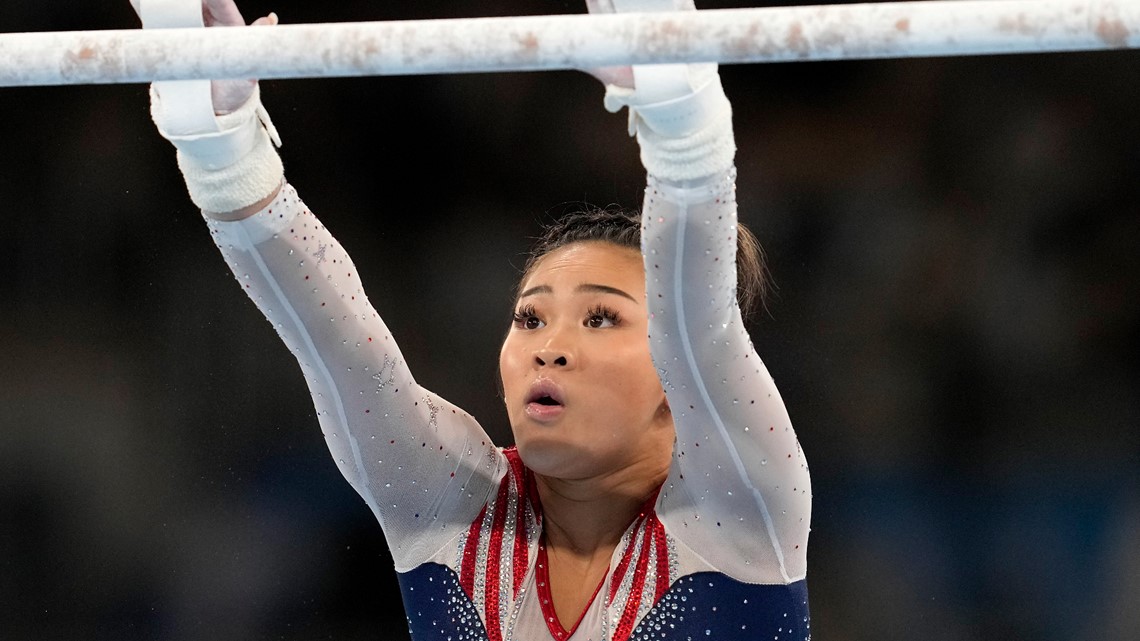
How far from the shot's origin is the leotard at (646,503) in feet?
4.13

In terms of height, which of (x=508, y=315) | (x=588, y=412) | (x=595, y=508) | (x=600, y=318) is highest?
(x=508, y=315)

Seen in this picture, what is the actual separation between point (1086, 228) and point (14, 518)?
2.32m

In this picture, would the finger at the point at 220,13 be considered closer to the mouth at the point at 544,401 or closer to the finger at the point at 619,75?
the finger at the point at 619,75

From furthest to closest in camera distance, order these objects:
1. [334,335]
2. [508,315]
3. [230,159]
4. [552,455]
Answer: [508,315]
[552,455]
[334,335]
[230,159]

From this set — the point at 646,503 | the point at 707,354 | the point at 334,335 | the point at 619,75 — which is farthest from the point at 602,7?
→ the point at 646,503

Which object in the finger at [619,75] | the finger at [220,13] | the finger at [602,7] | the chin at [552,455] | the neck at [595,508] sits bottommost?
the neck at [595,508]

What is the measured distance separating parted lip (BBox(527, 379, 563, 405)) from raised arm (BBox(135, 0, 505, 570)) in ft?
0.43

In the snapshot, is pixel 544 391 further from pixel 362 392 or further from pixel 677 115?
pixel 677 115

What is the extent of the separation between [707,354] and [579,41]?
0.40 meters

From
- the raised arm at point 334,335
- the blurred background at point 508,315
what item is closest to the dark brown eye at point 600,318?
the raised arm at point 334,335

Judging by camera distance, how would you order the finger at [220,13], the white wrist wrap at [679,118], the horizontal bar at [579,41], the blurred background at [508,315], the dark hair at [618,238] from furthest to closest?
1. the blurred background at [508,315]
2. the dark hair at [618,238]
3. the finger at [220,13]
4. the white wrist wrap at [679,118]
5. the horizontal bar at [579,41]

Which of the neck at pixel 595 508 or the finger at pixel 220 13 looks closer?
the finger at pixel 220 13

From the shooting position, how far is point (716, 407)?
1.32 metres

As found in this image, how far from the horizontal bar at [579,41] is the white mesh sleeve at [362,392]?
259mm
